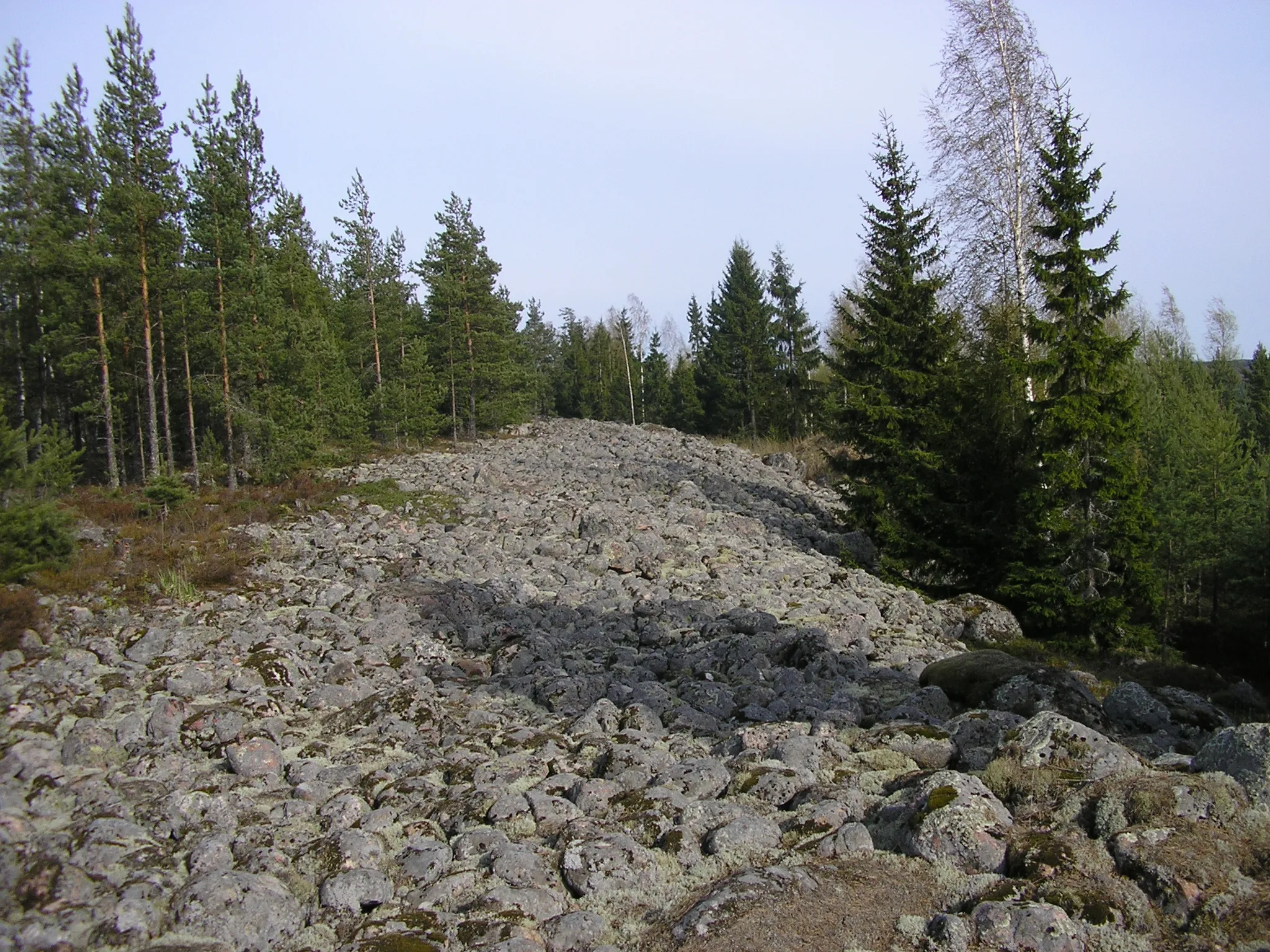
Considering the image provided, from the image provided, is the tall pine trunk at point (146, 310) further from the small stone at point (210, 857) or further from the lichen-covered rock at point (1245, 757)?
the lichen-covered rock at point (1245, 757)

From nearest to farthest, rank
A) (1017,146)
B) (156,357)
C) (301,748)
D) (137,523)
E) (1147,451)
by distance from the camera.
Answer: (301,748)
(137,523)
(1017,146)
(1147,451)
(156,357)

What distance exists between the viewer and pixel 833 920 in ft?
16.7

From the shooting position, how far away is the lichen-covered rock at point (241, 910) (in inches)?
203

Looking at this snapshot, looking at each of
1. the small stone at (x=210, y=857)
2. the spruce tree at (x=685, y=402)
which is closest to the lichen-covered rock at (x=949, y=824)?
the small stone at (x=210, y=857)

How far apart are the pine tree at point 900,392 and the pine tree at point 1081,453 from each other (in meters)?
2.51

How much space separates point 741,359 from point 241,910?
44.5 meters

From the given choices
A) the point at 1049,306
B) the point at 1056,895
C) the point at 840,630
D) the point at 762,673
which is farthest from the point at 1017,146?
the point at 1056,895

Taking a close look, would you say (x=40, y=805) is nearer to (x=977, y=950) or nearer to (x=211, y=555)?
(x=977, y=950)

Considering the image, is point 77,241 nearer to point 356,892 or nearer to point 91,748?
point 91,748

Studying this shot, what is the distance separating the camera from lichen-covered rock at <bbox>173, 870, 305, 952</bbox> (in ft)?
16.9

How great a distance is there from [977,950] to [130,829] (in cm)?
590

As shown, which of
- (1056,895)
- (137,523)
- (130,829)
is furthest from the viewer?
(137,523)

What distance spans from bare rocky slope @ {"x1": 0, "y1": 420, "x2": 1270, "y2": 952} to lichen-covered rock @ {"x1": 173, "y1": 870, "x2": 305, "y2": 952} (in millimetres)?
18

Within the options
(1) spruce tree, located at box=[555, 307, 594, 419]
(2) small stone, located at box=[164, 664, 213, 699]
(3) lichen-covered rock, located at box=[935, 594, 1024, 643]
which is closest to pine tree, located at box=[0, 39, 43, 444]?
(2) small stone, located at box=[164, 664, 213, 699]
